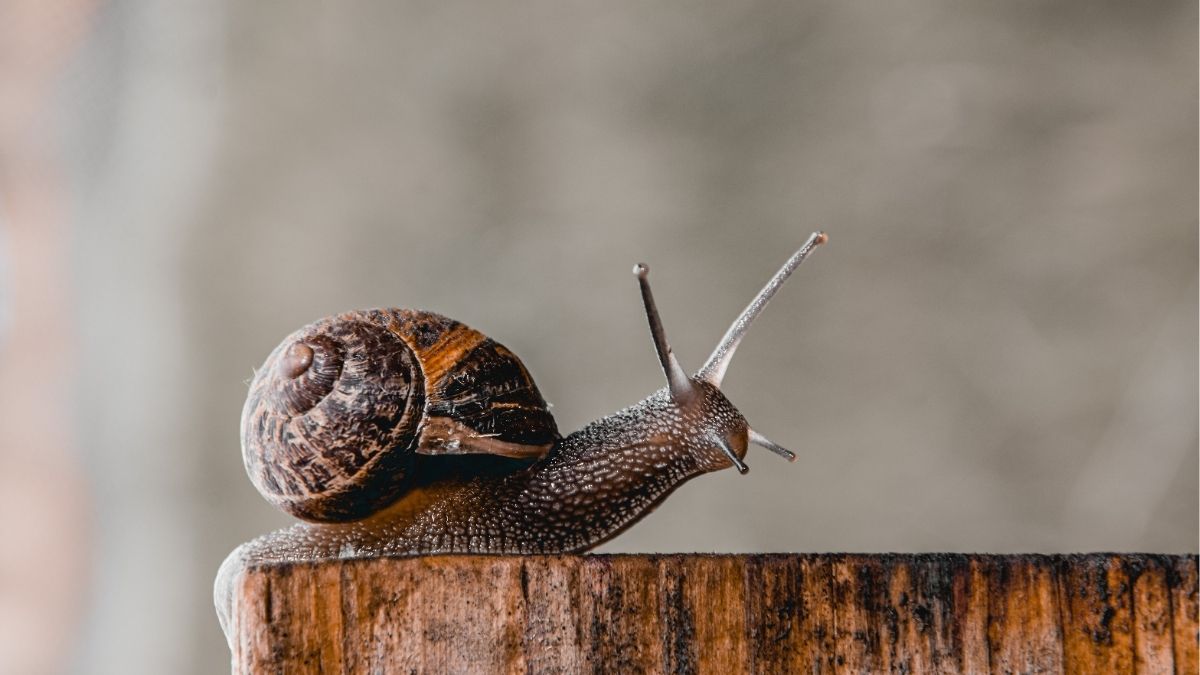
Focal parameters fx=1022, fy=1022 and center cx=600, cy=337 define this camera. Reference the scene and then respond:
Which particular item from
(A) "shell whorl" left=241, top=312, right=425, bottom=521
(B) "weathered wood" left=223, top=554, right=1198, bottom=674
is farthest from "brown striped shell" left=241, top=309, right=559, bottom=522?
(B) "weathered wood" left=223, top=554, right=1198, bottom=674

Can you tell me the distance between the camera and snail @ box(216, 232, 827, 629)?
1068 millimetres

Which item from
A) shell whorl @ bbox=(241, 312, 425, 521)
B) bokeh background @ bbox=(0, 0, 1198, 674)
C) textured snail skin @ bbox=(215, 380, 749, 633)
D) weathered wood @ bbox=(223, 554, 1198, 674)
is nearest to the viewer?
weathered wood @ bbox=(223, 554, 1198, 674)

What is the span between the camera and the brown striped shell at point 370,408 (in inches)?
41.8

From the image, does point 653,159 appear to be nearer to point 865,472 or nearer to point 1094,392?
point 865,472

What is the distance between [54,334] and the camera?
10.6 feet

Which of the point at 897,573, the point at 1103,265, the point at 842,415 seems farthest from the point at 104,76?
the point at 897,573

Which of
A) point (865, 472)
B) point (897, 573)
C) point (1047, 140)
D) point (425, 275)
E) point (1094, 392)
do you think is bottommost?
point (897, 573)

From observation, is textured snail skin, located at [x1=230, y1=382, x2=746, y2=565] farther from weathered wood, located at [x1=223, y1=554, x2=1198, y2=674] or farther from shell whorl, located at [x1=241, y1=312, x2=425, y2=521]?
weathered wood, located at [x1=223, y1=554, x2=1198, y2=674]

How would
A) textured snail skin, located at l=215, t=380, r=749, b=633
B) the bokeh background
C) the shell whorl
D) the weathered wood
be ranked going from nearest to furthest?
the weathered wood → the shell whorl → textured snail skin, located at l=215, t=380, r=749, b=633 → the bokeh background

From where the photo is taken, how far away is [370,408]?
42.9 inches

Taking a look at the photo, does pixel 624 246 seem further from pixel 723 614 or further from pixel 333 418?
pixel 723 614

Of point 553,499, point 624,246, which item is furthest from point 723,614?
point 624,246

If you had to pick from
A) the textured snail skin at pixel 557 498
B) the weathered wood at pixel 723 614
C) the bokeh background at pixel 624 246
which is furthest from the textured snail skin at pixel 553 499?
the bokeh background at pixel 624 246

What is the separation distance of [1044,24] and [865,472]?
117cm
